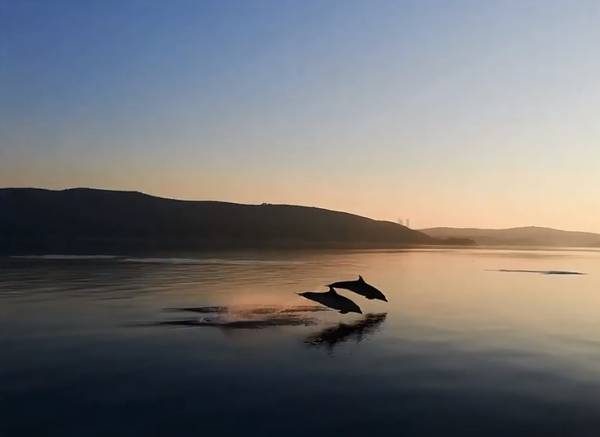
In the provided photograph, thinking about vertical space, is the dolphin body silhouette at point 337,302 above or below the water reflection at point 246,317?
above

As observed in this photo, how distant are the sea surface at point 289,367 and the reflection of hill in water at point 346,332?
10 cm

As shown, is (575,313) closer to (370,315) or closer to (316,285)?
(370,315)

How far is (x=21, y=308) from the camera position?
31812mm

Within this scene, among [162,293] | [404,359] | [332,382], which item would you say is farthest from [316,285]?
[332,382]

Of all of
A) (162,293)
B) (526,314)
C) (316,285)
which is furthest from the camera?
(316,285)

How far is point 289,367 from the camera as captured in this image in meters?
19.4

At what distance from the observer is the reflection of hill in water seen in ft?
79.3

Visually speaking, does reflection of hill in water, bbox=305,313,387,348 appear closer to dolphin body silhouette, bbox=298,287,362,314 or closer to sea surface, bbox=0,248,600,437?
sea surface, bbox=0,248,600,437

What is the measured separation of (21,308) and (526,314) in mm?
29809

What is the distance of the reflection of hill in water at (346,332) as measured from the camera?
951 inches

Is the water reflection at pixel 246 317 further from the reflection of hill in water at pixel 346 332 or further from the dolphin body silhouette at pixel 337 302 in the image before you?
the reflection of hill in water at pixel 346 332

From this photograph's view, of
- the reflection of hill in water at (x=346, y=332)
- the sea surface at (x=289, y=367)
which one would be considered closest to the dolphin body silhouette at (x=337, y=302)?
the sea surface at (x=289, y=367)

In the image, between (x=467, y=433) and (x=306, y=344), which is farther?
(x=306, y=344)

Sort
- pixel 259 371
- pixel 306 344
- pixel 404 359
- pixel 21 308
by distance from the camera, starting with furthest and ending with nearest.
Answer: pixel 21 308 → pixel 306 344 → pixel 404 359 → pixel 259 371
